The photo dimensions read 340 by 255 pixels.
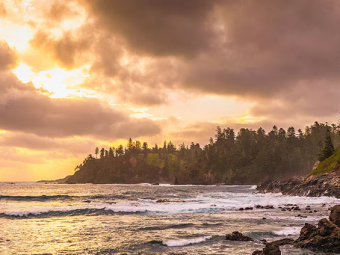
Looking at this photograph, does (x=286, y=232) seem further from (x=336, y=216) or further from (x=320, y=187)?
(x=320, y=187)

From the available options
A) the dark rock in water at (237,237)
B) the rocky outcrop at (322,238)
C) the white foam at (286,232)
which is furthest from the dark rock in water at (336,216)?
the dark rock in water at (237,237)

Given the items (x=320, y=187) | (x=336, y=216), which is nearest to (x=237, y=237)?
(x=336, y=216)

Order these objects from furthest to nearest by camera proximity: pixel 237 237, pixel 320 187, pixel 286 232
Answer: pixel 320 187, pixel 286 232, pixel 237 237

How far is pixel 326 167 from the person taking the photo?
7931 centimetres

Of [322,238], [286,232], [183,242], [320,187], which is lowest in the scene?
[320,187]

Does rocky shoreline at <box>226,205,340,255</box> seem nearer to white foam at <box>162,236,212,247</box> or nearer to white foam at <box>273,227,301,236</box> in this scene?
white foam at <box>273,227,301,236</box>

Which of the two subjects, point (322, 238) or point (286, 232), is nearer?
point (322, 238)

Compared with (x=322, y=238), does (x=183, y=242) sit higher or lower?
lower

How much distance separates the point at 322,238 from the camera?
18.0 metres

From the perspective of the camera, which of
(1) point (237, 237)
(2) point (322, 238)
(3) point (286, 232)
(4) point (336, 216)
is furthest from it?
(3) point (286, 232)

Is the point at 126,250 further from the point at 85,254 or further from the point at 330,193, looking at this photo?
the point at 330,193

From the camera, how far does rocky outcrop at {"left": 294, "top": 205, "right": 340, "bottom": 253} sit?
17516 mm

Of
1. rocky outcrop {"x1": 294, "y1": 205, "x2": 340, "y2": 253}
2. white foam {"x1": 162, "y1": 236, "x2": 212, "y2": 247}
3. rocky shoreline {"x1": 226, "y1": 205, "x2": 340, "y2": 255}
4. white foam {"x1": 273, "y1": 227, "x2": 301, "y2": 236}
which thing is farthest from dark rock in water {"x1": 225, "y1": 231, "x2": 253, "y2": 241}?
rocky outcrop {"x1": 294, "y1": 205, "x2": 340, "y2": 253}

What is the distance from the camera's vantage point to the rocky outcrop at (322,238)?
57.5ft
